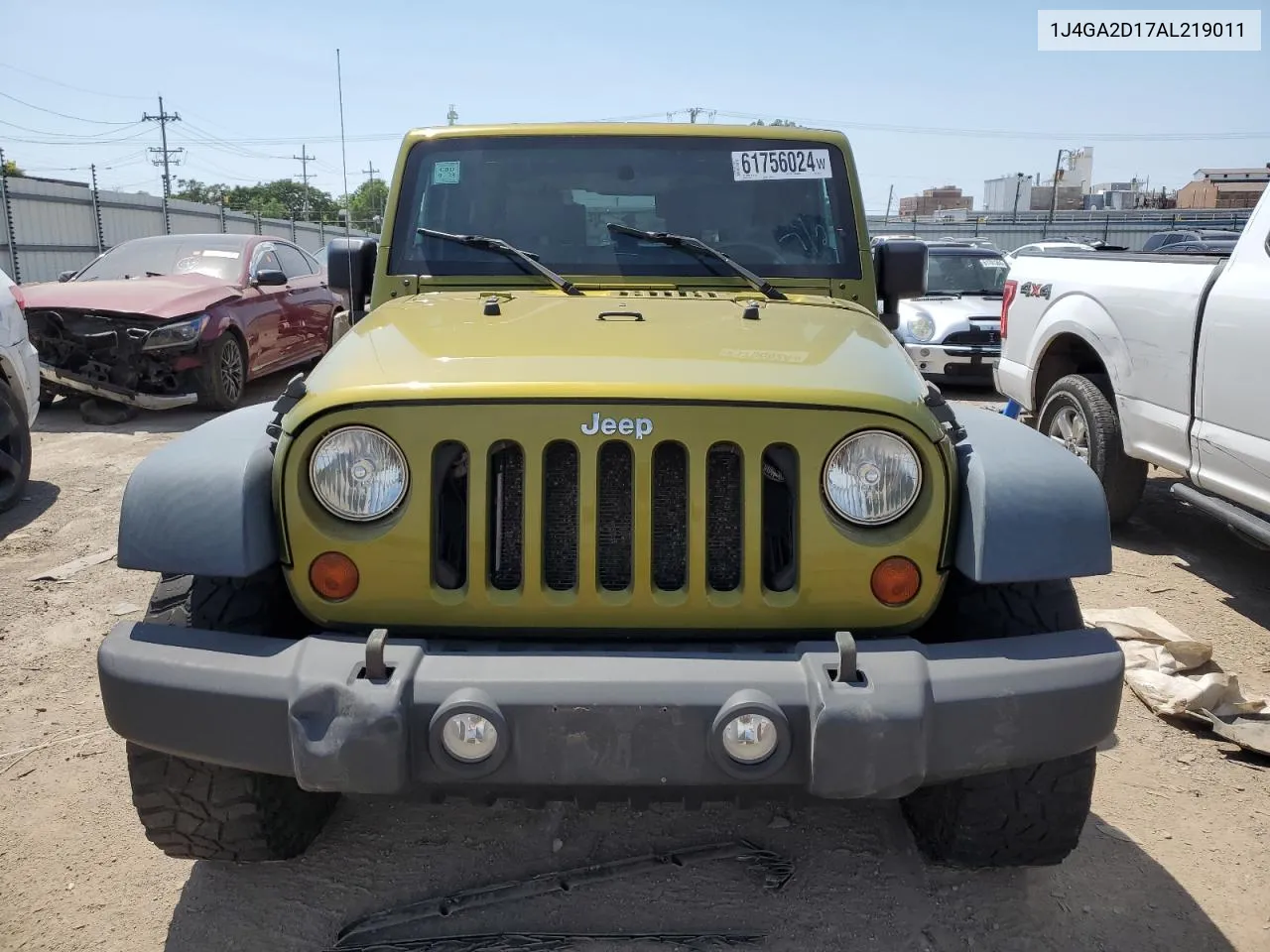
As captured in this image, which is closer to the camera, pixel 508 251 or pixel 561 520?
pixel 561 520

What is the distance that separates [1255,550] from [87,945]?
5646 millimetres

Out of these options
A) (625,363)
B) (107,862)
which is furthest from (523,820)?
(625,363)

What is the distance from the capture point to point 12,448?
6.08m

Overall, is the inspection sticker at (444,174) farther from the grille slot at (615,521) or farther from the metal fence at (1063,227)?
the metal fence at (1063,227)

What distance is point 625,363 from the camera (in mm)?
2377

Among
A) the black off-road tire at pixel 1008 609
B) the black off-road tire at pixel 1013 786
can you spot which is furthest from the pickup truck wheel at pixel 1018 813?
the black off-road tire at pixel 1008 609

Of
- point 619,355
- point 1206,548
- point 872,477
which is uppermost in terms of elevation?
point 619,355

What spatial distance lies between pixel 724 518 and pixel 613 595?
0.29m

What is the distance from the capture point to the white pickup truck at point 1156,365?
4.37m

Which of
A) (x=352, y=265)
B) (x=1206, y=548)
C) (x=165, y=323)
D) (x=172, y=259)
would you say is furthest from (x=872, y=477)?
(x=172, y=259)

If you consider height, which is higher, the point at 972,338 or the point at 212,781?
the point at 972,338

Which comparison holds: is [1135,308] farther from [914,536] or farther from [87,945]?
[87,945]

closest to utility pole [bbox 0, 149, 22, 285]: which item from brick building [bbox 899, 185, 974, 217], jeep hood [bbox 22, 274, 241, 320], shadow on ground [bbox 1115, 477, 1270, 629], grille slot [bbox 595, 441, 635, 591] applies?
jeep hood [bbox 22, 274, 241, 320]

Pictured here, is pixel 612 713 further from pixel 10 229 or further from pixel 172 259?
pixel 10 229
